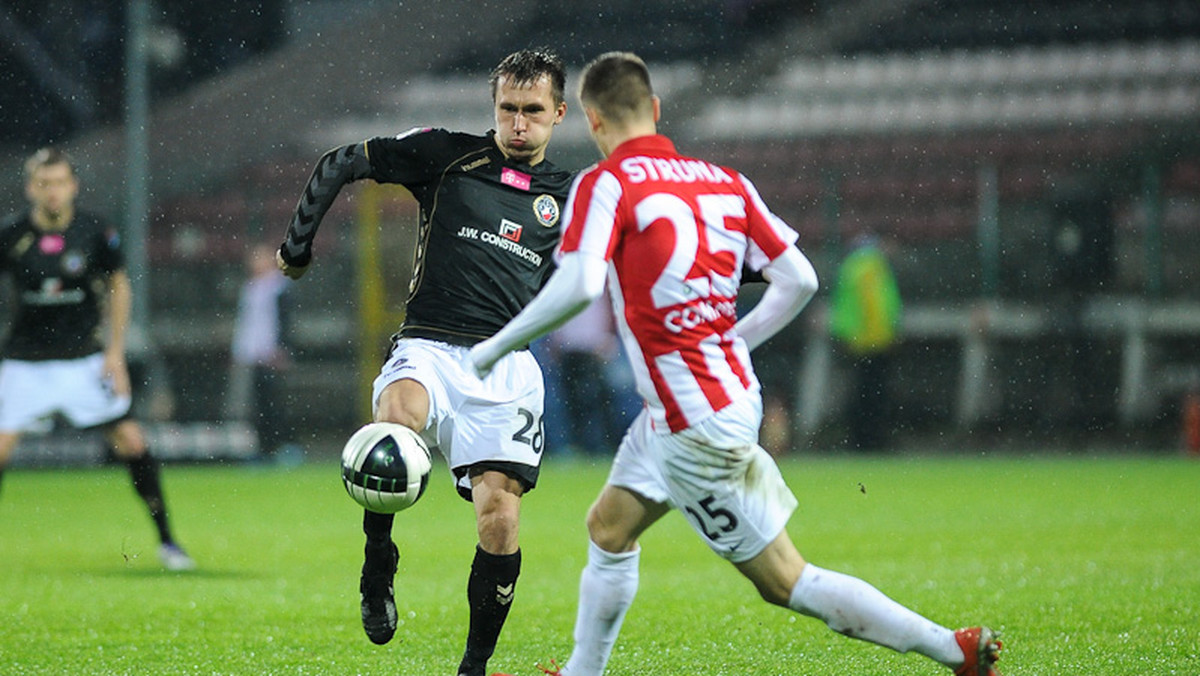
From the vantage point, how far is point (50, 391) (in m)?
8.70

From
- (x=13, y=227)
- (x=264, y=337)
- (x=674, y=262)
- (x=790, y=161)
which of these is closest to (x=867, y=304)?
(x=790, y=161)

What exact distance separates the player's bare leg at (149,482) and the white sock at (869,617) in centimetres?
492

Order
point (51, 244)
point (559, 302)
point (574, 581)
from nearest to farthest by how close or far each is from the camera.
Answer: point (559, 302) < point (574, 581) < point (51, 244)

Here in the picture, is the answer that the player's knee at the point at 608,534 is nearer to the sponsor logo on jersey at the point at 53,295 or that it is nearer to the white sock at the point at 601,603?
the white sock at the point at 601,603

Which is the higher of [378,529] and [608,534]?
[608,534]

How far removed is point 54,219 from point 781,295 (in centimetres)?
556

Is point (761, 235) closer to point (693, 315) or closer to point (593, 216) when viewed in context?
point (693, 315)

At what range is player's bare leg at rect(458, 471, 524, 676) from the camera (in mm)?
5027

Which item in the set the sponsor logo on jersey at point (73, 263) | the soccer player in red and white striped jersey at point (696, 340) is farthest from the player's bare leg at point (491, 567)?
the sponsor logo on jersey at point (73, 263)

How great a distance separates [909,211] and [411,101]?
818 cm

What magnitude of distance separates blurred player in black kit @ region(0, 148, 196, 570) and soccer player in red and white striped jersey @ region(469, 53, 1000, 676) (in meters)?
4.83

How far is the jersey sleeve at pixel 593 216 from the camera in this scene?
4.09 m

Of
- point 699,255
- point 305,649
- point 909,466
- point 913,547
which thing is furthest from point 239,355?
point 699,255

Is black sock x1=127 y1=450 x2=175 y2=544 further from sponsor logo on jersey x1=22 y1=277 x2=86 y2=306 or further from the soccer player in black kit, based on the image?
the soccer player in black kit
